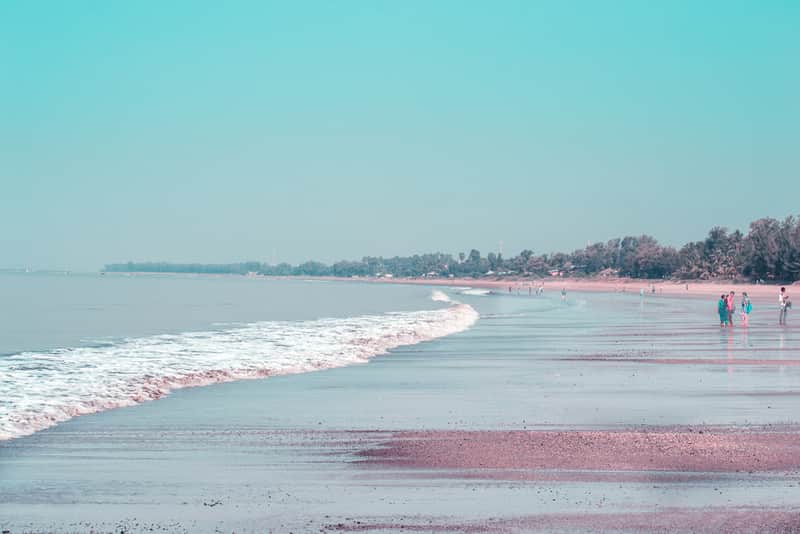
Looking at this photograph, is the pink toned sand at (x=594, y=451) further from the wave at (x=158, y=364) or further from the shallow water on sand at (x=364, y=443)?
the wave at (x=158, y=364)

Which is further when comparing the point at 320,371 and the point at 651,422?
the point at 320,371

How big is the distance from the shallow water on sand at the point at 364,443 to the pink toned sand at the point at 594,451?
0.46 m

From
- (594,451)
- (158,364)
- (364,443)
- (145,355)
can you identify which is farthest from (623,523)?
(145,355)

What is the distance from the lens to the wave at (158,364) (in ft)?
47.6

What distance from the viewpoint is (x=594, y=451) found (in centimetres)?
1058

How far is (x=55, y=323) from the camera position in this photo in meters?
43.8

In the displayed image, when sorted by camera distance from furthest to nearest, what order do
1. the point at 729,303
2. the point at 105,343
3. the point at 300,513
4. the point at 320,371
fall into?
the point at 729,303 → the point at 105,343 → the point at 320,371 → the point at 300,513

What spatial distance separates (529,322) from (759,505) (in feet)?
121

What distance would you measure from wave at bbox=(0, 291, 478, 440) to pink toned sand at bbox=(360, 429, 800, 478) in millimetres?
5508

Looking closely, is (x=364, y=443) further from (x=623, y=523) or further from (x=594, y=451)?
(x=623, y=523)

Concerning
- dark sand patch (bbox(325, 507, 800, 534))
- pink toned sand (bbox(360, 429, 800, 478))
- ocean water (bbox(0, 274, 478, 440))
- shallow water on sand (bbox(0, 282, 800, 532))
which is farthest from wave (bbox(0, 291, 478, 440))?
dark sand patch (bbox(325, 507, 800, 534))

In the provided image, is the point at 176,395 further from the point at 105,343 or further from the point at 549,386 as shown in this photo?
the point at 105,343

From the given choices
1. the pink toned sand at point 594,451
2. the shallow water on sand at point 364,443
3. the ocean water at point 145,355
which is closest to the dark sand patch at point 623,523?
the shallow water on sand at point 364,443

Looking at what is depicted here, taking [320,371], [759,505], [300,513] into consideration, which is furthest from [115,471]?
[320,371]
